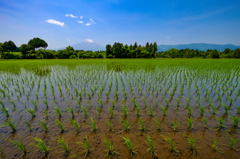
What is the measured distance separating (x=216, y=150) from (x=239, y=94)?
4.28 meters

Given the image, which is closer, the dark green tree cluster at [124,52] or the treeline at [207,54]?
the treeline at [207,54]

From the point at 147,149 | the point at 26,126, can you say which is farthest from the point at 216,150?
the point at 26,126

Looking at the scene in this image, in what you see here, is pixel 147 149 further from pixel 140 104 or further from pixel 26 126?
pixel 26 126

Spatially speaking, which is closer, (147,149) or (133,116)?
(147,149)

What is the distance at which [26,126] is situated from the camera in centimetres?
272

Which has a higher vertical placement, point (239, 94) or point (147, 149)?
point (239, 94)

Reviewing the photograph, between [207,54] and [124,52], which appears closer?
[124,52]

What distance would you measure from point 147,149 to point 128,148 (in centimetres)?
36

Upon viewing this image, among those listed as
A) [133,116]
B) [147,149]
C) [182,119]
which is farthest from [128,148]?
[182,119]

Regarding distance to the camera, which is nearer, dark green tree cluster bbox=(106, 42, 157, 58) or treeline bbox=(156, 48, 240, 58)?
treeline bbox=(156, 48, 240, 58)

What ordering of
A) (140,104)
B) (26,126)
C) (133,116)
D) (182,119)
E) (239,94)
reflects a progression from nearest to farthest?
(26,126) < (182,119) < (133,116) < (140,104) < (239,94)

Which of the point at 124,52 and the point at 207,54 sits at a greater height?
the point at 124,52

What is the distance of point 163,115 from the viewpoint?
10.4 feet

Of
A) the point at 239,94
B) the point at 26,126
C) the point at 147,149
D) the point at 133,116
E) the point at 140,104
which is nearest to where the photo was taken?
the point at 147,149
